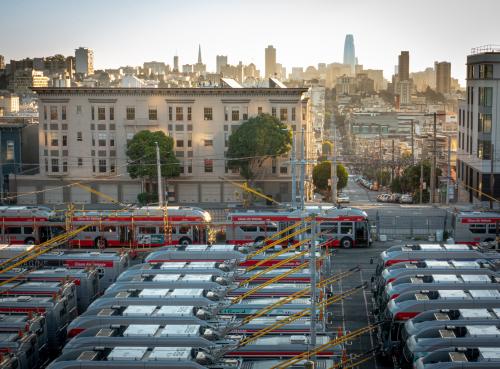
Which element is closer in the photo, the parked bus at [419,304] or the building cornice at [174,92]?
the parked bus at [419,304]

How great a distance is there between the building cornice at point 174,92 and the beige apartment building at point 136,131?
0.07m

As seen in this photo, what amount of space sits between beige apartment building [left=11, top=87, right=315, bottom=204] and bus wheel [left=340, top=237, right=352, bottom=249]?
1667 centimetres

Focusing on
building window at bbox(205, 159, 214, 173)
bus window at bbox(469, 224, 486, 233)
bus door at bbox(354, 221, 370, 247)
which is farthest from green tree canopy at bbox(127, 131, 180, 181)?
bus window at bbox(469, 224, 486, 233)

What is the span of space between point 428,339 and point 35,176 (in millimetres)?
40696

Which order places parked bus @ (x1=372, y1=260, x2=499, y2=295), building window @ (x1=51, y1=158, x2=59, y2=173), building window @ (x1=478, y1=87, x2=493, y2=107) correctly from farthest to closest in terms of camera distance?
1. building window @ (x1=51, y1=158, x2=59, y2=173)
2. building window @ (x1=478, y1=87, x2=493, y2=107)
3. parked bus @ (x1=372, y1=260, x2=499, y2=295)

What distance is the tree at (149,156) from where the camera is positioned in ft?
167

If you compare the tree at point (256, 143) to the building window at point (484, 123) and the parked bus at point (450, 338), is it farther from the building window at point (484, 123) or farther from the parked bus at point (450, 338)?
the parked bus at point (450, 338)

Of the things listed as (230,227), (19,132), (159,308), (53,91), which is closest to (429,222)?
(230,227)

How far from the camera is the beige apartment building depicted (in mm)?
53812

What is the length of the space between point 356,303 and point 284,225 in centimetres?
923

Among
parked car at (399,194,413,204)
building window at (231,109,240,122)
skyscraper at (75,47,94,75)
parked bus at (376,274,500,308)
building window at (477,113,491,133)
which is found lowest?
parked car at (399,194,413,204)

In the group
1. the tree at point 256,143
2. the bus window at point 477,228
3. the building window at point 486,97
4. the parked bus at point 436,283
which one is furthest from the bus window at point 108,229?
the building window at point 486,97

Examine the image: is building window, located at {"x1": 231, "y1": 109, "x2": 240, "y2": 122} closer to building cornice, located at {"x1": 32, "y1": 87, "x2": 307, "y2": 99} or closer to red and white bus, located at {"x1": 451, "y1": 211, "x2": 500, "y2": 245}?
building cornice, located at {"x1": 32, "y1": 87, "x2": 307, "y2": 99}

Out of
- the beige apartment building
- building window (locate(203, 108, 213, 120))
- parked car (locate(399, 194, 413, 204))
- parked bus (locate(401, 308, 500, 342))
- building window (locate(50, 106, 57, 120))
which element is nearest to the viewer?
parked bus (locate(401, 308, 500, 342))
